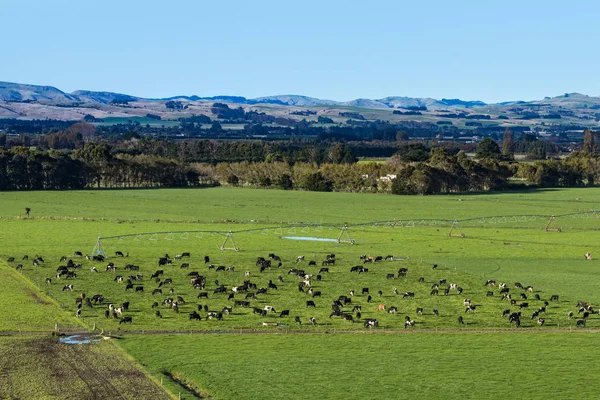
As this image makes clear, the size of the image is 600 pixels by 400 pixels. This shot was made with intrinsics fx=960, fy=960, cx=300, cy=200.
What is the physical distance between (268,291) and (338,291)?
13.6 ft

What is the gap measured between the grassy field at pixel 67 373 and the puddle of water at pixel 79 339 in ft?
1.44

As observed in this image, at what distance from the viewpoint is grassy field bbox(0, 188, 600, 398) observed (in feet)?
128

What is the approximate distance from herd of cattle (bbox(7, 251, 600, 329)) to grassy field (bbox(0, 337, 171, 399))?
213 inches

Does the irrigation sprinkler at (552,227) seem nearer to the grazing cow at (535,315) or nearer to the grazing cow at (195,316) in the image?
the grazing cow at (535,315)

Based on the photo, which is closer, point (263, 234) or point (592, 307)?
point (592, 307)

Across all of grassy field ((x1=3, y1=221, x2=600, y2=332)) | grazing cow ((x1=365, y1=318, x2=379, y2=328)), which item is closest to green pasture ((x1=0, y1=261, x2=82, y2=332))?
grassy field ((x1=3, y1=221, x2=600, y2=332))

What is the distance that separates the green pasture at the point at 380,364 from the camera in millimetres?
36594

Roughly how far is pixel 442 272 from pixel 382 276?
4413 mm

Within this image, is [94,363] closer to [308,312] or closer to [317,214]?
[308,312]

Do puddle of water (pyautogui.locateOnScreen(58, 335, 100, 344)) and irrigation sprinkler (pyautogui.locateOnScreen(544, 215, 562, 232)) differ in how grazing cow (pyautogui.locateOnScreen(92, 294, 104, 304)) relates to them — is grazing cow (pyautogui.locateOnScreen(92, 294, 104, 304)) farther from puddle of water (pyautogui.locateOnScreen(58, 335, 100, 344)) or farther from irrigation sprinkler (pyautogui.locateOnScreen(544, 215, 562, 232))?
irrigation sprinkler (pyautogui.locateOnScreen(544, 215, 562, 232))

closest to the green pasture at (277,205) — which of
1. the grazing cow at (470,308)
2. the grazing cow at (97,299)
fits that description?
the grazing cow at (97,299)

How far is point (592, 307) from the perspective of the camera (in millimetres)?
51219

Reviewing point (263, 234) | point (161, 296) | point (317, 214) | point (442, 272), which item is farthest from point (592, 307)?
point (317, 214)

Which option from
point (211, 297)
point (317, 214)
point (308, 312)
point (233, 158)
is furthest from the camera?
point (233, 158)
